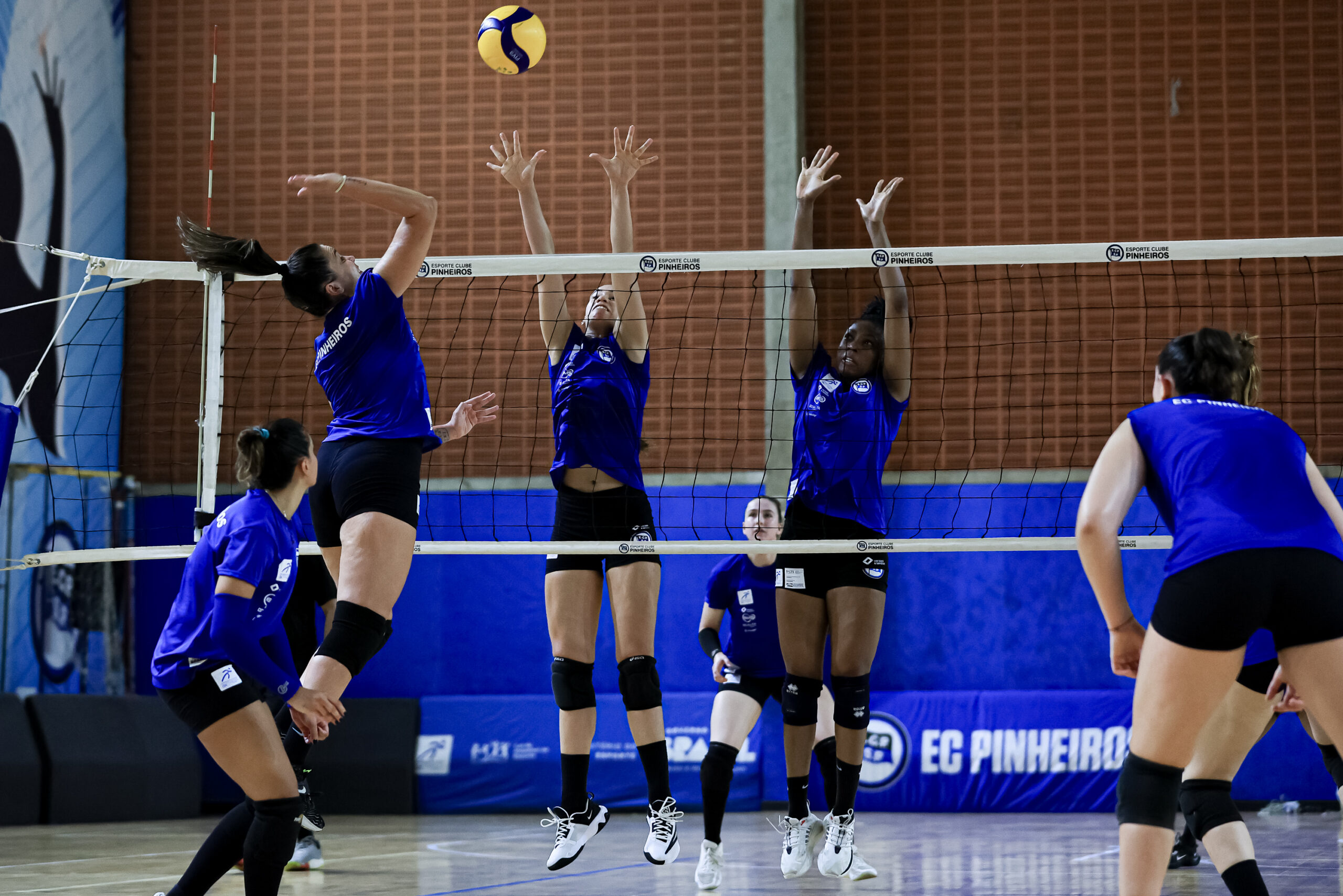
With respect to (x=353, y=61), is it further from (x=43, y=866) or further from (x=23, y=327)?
(x=43, y=866)

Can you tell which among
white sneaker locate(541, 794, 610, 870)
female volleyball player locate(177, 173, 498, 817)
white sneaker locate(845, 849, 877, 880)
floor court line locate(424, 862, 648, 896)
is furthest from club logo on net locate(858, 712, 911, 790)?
female volleyball player locate(177, 173, 498, 817)

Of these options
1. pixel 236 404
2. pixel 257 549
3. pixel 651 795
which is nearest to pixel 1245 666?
pixel 651 795

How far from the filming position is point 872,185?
1126cm

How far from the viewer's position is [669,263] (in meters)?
5.60

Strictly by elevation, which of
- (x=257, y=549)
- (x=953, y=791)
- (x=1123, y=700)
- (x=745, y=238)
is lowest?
(x=953, y=791)

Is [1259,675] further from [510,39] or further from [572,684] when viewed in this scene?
[510,39]

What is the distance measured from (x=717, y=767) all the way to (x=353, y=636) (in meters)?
2.21

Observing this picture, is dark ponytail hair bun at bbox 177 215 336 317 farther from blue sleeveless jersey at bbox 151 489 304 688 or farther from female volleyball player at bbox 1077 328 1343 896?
female volleyball player at bbox 1077 328 1343 896

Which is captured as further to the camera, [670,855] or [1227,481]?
[670,855]

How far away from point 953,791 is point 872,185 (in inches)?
193

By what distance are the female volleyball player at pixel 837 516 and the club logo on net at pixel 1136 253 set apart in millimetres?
849

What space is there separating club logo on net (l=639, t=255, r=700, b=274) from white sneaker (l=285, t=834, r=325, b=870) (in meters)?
3.04

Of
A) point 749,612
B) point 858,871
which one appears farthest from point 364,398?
point 749,612

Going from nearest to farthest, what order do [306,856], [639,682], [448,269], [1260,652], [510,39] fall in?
[1260,652], [639,682], [448,269], [306,856], [510,39]
